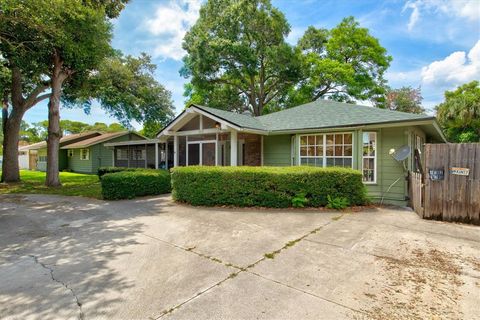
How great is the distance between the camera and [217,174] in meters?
8.07

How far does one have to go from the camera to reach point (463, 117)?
981 inches

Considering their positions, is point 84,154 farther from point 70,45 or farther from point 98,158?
point 70,45

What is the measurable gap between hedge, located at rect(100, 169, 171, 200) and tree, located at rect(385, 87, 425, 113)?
34.2m

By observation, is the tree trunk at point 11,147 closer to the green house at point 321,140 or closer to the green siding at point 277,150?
the green house at point 321,140

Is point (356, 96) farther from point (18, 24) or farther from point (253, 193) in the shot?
point (18, 24)

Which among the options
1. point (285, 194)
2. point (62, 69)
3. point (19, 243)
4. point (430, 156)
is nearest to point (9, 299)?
point (19, 243)

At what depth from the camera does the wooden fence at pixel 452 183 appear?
5918 mm

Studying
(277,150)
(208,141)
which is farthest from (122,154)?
(277,150)

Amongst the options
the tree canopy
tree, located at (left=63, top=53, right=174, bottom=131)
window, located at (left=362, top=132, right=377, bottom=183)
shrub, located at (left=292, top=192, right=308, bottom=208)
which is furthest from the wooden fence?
tree, located at (left=63, top=53, right=174, bottom=131)

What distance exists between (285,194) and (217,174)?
2289mm

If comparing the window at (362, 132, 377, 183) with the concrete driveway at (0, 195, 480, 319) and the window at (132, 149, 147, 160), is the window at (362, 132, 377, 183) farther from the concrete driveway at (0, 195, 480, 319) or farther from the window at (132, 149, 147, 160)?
the window at (132, 149, 147, 160)

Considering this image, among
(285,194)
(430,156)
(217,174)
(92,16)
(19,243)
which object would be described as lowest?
(19,243)

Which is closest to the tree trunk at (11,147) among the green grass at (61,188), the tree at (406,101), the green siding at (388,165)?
the green grass at (61,188)

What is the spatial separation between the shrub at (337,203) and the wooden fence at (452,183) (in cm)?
191
